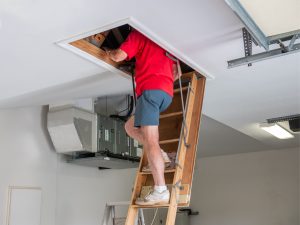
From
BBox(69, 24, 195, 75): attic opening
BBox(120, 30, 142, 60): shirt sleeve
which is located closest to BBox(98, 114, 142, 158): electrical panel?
BBox(69, 24, 195, 75): attic opening

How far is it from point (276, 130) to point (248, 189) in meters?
3.14

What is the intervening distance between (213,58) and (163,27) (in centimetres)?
75

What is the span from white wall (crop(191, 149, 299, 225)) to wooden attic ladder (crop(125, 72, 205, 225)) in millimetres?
5497

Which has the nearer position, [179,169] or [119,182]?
[179,169]

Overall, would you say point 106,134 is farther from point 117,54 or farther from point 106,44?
point 117,54

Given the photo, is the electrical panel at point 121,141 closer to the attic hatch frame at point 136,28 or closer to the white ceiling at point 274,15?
the attic hatch frame at point 136,28

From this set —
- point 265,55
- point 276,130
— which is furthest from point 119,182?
point 265,55

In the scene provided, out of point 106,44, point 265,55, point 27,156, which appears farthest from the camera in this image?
point 27,156

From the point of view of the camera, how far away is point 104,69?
123 inches

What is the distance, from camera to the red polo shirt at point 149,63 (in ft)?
9.53

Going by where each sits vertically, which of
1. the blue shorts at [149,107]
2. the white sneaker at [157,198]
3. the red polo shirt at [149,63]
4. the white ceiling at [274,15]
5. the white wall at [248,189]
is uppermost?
the white ceiling at [274,15]

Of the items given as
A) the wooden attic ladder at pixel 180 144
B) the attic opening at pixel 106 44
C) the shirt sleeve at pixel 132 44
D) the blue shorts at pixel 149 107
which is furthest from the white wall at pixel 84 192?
the shirt sleeve at pixel 132 44

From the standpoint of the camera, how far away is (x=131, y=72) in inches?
130

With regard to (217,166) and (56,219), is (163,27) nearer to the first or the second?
(56,219)
